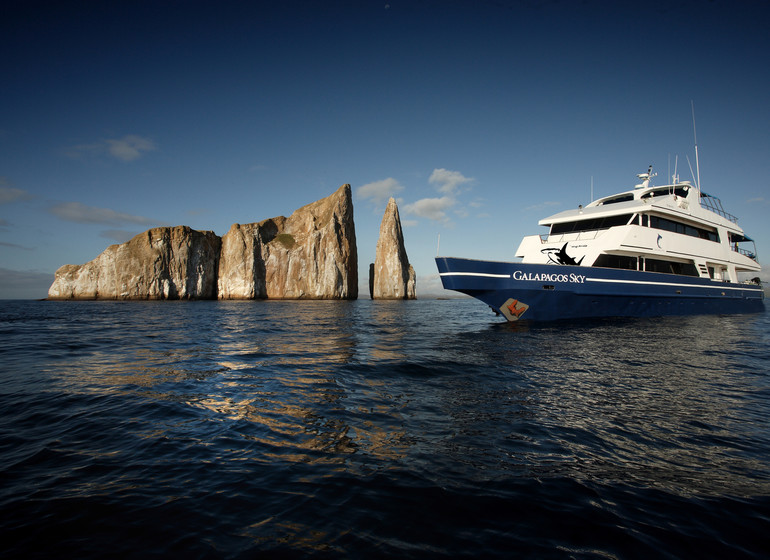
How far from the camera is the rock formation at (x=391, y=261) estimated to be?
264ft

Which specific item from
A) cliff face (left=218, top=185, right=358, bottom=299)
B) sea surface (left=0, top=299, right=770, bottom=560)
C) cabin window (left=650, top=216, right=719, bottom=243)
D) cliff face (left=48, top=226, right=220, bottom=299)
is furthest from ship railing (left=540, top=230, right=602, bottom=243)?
cliff face (left=48, top=226, right=220, bottom=299)

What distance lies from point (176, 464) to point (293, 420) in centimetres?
146

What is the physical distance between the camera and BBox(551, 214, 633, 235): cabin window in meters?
18.6

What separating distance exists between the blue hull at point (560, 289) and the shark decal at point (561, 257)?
4.63ft

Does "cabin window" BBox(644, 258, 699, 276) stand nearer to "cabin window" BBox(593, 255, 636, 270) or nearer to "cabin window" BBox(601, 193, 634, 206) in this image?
"cabin window" BBox(593, 255, 636, 270)

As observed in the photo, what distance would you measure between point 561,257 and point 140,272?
257 feet

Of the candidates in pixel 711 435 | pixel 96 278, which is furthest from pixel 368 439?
pixel 96 278

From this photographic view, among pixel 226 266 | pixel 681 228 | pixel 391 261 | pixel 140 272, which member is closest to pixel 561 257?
pixel 681 228

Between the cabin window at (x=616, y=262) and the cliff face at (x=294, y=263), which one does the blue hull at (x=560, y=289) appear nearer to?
the cabin window at (x=616, y=262)

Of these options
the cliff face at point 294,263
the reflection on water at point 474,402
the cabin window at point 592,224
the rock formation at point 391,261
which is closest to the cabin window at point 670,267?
the cabin window at point 592,224

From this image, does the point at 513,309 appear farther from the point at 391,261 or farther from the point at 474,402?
the point at 391,261

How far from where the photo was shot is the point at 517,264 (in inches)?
596

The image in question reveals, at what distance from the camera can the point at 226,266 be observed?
75812mm

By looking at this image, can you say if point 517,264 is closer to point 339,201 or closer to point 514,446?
point 514,446
